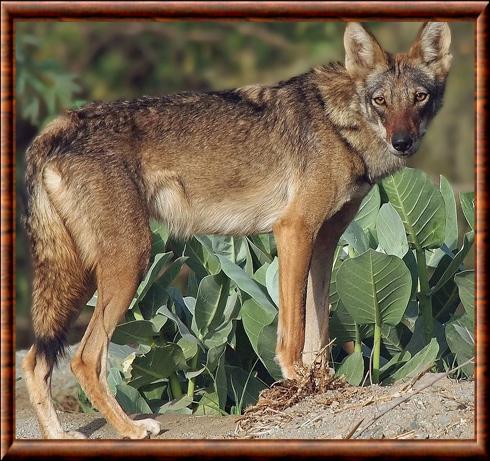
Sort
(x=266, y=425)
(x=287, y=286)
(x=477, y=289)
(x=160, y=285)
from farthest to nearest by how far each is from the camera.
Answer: (x=160, y=285) < (x=287, y=286) < (x=266, y=425) < (x=477, y=289)

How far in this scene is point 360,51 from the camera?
697 cm

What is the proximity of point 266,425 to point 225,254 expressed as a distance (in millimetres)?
1855

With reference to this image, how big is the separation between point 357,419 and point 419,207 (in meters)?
1.92

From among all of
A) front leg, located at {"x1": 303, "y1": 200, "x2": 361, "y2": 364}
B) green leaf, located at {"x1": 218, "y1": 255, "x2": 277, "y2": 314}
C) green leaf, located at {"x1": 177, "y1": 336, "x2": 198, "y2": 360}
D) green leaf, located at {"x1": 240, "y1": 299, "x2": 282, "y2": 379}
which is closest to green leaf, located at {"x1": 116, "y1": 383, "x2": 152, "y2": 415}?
green leaf, located at {"x1": 177, "y1": 336, "x2": 198, "y2": 360}

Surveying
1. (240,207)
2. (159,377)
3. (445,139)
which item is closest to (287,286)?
(240,207)

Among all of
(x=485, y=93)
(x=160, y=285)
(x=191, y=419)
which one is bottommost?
(x=191, y=419)

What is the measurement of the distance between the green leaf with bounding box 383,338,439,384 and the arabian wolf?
0.53 m

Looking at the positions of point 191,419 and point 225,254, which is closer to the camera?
point 191,419

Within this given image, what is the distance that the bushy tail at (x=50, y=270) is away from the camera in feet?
21.1

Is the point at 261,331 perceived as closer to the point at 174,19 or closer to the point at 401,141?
the point at 401,141

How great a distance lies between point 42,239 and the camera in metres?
6.49

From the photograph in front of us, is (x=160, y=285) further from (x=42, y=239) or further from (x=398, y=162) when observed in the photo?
(x=398, y=162)

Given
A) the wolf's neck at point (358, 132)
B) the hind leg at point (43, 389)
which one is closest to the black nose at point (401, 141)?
the wolf's neck at point (358, 132)

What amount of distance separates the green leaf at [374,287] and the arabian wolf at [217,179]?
29 centimetres
